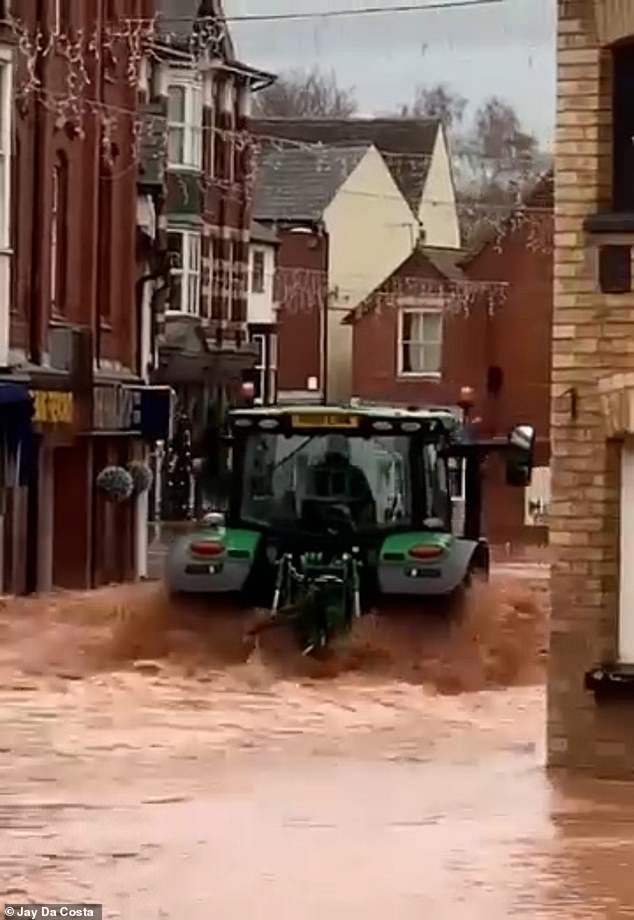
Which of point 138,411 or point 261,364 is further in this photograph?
A: point 261,364

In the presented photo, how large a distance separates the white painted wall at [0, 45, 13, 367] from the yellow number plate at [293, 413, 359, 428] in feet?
25.4

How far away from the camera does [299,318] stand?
64875mm

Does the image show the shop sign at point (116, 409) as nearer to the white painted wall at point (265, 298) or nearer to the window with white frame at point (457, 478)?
the window with white frame at point (457, 478)

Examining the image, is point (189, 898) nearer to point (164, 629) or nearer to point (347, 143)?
point (164, 629)

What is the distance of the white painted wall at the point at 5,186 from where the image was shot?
101 ft

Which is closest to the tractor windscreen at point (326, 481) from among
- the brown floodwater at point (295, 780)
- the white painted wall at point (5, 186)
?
the brown floodwater at point (295, 780)

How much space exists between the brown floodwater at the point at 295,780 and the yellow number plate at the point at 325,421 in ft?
6.79

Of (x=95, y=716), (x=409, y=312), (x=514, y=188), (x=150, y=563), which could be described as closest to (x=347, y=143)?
(x=514, y=188)

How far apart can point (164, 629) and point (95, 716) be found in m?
3.56

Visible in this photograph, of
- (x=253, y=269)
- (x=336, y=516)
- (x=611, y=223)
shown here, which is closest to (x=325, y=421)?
(x=336, y=516)

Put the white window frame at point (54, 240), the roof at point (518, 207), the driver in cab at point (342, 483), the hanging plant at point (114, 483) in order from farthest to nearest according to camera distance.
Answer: the roof at point (518, 207) → the hanging plant at point (114, 483) → the white window frame at point (54, 240) → the driver in cab at point (342, 483)

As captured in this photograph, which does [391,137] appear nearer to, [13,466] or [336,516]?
[13,466]

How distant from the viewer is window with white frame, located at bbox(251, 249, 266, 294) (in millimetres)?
62281

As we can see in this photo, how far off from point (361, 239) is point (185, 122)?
12680 mm
